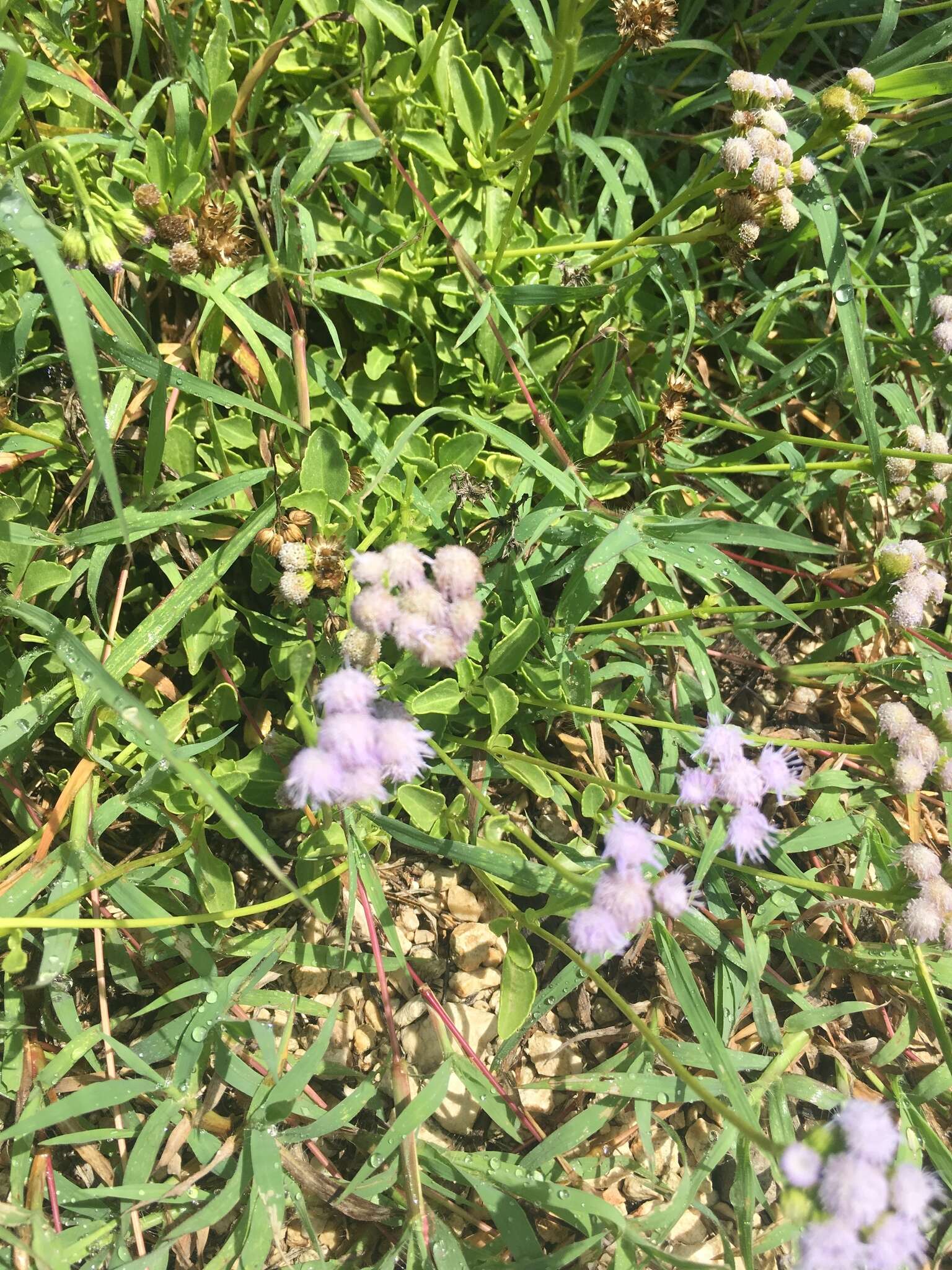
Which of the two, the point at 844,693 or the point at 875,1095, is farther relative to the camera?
the point at 844,693

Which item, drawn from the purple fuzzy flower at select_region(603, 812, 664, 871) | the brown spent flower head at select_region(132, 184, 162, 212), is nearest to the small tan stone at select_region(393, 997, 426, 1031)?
the purple fuzzy flower at select_region(603, 812, 664, 871)

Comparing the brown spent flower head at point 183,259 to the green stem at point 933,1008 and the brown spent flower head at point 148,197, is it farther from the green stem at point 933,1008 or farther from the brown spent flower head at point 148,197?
the green stem at point 933,1008

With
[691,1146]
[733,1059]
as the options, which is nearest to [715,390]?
[733,1059]

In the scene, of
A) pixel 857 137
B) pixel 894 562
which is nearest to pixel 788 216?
pixel 857 137

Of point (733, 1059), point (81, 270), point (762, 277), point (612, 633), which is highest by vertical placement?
point (81, 270)

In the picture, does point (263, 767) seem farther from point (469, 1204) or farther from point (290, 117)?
point (290, 117)

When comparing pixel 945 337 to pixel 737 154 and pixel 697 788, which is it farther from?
pixel 697 788
